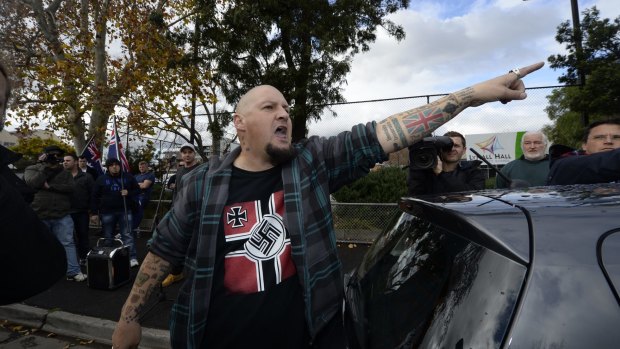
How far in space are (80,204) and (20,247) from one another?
19.9 ft

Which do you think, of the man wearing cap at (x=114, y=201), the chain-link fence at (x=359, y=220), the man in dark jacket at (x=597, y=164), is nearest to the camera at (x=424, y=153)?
the man in dark jacket at (x=597, y=164)

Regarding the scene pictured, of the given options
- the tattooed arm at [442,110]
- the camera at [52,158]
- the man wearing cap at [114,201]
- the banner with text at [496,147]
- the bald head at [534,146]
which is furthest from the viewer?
the banner with text at [496,147]

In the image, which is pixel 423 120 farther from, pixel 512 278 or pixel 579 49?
pixel 579 49

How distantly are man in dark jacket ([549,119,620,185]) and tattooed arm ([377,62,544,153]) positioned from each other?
0.78 meters

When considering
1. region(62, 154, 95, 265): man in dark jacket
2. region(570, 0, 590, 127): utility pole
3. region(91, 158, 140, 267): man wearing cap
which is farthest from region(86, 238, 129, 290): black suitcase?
region(570, 0, 590, 127): utility pole

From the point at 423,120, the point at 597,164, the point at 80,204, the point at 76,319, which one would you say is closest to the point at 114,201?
the point at 80,204

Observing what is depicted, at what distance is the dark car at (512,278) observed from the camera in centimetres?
85

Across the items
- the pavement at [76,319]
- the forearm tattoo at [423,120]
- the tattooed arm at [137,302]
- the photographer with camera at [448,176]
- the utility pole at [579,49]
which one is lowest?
the pavement at [76,319]

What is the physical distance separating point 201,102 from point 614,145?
34.7ft

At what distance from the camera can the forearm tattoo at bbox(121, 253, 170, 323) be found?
178 cm

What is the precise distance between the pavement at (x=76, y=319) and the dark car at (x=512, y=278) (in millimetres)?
3257

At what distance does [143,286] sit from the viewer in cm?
181

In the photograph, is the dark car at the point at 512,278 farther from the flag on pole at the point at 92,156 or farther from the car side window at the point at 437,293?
the flag on pole at the point at 92,156

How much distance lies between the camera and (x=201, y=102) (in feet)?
37.8
